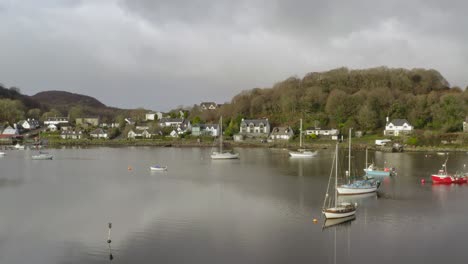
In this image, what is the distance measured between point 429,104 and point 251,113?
31.7 meters

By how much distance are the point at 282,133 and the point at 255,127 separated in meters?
6.34

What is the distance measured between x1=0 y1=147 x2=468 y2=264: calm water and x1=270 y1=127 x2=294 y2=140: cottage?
3774 cm

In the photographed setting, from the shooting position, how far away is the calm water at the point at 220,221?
15.2 m

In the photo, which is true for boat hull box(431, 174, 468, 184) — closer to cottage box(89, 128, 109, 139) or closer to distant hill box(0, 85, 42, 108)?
cottage box(89, 128, 109, 139)

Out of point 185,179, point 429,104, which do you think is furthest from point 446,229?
point 429,104

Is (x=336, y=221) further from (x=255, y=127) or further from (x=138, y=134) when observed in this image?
(x=138, y=134)

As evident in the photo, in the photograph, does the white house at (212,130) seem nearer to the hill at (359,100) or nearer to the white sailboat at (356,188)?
the hill at (359,100)

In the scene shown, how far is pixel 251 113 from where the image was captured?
85.4m

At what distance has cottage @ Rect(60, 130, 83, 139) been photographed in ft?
270

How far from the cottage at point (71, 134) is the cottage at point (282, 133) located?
3707cm

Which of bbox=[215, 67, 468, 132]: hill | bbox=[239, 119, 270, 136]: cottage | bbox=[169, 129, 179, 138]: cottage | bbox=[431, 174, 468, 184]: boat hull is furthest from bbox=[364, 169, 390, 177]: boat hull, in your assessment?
bbox=[169, 129, 179, 138]: cottage

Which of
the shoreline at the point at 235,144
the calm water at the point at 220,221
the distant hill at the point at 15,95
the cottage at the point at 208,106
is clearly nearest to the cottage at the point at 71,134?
the shoreline at the point at 235,144

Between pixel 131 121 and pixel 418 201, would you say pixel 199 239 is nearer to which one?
pixel 418 201

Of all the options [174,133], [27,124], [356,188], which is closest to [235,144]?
[174,133]
